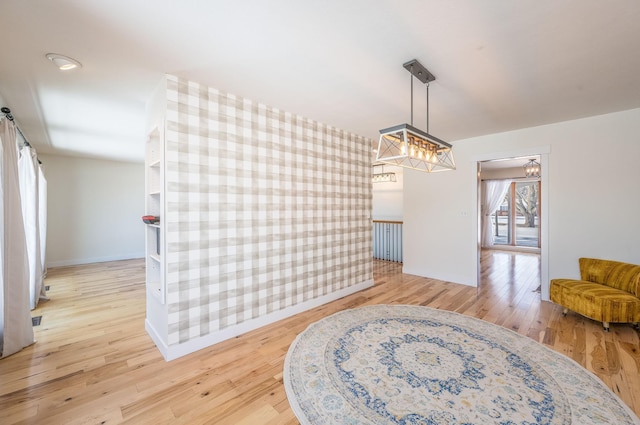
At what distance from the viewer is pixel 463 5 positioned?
1.56m

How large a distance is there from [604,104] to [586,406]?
333 cm

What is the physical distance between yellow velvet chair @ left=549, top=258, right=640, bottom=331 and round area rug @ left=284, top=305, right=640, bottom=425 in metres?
1.00

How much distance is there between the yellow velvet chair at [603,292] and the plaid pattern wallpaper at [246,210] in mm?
2742

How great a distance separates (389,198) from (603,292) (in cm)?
492

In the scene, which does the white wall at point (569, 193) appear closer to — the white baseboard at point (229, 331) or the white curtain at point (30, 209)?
the white baseboard at point (229, 331)

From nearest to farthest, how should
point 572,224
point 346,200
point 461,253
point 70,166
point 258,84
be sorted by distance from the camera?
point 258,84, point 572,224, point 346,200, point 461,253, point 70,166

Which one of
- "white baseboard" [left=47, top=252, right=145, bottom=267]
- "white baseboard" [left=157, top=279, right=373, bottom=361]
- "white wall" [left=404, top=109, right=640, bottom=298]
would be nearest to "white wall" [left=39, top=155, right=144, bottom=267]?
"white baseboard" [left=47, top=252, right=145, bottom=267]

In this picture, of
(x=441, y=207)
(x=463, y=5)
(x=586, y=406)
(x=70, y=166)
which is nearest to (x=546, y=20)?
(x=463, y=5)

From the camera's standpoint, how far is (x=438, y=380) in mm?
1979

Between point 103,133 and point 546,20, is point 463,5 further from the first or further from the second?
point 103,133

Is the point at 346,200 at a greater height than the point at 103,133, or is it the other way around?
the point at 103,133

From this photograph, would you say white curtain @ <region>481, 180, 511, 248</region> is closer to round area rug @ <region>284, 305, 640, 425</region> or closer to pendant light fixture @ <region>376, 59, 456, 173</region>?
round area rug @ <region>284, 305, 640, 425</region>

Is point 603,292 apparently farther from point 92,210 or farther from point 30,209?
point 92,210

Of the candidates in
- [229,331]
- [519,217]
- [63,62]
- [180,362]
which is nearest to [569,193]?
[229,331]
